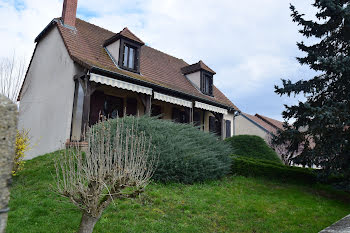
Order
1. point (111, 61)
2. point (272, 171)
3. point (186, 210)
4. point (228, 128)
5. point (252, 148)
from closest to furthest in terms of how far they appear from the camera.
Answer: point (186, 210) → point (272, 171) → point (111, 61) → point (252, 148) → point (228, 128)

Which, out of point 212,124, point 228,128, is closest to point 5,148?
point 212,124

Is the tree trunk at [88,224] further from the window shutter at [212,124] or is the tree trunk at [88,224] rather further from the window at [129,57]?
the window shutter at [212,124]

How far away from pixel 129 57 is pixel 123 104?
2589 millimetres

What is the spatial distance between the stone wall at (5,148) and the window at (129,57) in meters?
12.9

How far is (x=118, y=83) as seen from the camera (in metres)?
11.8

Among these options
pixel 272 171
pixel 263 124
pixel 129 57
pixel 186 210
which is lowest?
pixel 186 210

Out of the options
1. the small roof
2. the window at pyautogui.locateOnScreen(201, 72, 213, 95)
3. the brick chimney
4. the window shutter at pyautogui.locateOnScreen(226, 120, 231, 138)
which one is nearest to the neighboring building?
the window shutter at pyautogui.locateOnScreen(226, 120, 231, 138)

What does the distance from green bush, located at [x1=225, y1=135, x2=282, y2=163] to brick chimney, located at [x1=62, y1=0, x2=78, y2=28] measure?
1075 cm

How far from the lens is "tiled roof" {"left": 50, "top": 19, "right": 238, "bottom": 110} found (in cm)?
1294

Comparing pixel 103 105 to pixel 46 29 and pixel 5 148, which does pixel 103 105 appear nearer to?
pixel 46 29

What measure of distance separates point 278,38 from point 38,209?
7.71m

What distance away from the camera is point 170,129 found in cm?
935

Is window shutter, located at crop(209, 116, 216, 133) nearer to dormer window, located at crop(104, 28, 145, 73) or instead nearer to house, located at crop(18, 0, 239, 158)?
house, located at crop(18, 0, 239, 158)

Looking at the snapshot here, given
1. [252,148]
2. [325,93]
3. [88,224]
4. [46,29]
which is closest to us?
[88,224]
